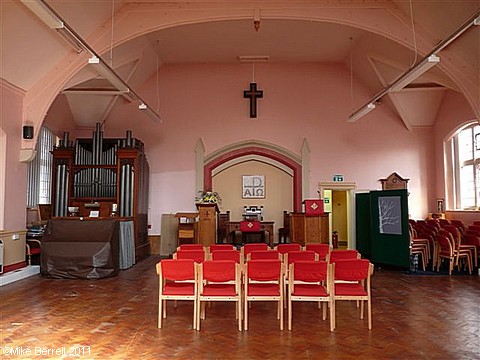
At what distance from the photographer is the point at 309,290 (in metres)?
5.00

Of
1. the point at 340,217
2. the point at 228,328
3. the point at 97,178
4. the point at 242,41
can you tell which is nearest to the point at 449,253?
the point at 228,328

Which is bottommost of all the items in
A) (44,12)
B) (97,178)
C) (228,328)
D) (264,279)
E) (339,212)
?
(228,328)

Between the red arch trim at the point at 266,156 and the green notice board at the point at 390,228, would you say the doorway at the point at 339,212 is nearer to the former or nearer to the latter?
the red arch trim at the point at 266,156

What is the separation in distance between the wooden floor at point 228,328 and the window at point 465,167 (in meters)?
4.60

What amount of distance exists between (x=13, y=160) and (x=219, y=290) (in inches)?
222

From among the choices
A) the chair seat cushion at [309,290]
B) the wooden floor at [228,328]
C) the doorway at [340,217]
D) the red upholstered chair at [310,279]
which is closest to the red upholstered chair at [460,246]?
the wooden floor at [228,328]

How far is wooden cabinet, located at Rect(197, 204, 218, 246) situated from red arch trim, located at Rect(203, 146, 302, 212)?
2.37 meters

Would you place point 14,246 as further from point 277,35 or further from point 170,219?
point 277,35

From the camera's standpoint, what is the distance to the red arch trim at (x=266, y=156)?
42.8 feet

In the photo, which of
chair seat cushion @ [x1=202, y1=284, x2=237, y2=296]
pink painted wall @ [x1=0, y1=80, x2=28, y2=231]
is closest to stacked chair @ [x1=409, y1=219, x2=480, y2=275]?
chair seat cushion @ [x1=202, y1=284, x2=237, y2=296]

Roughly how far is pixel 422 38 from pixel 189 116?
22.5 feet

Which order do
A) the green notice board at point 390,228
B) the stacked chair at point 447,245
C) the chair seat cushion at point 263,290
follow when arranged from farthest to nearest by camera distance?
the green notice board at point 390,228, the stacked chair at point 447,245, the chair seat cushion at point 263,290

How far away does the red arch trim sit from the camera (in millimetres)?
13055

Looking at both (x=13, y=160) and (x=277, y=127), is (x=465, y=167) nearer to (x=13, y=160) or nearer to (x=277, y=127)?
(x=277, y=127)
